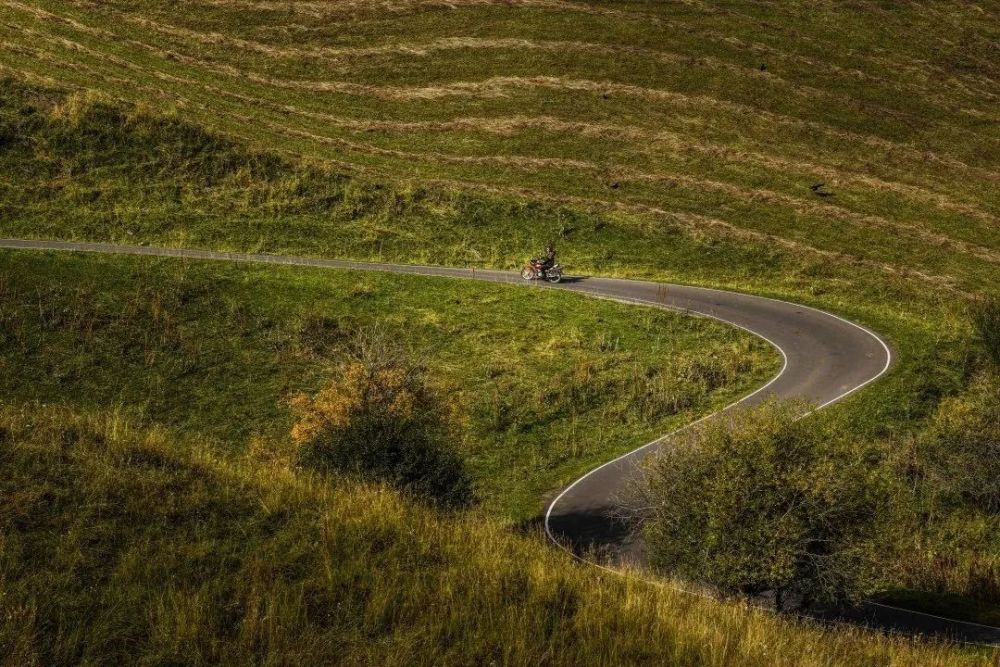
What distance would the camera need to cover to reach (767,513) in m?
20.4

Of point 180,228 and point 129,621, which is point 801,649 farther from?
point 180,228

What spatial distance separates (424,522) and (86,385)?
2976 cm

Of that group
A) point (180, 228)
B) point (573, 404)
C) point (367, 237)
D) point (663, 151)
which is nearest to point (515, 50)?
point (663, 151)

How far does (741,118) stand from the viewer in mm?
76125

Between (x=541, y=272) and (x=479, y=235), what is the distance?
9047mm

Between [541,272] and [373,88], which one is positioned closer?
[541,272]

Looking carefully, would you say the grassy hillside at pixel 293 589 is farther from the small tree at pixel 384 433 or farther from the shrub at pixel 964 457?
the shrub at pixel 964 457

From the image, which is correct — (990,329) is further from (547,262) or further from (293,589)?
(293,589)

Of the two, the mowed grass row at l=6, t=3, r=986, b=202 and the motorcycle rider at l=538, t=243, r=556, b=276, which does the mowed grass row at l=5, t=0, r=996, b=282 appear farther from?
the motorcycle rider at l=538, t=243, r=556, b=276

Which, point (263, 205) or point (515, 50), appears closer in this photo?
point (263, 205)

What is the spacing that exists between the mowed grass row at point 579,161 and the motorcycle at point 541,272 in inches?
625

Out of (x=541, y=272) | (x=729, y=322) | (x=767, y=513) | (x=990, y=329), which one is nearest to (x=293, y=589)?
(x=767, y=513)

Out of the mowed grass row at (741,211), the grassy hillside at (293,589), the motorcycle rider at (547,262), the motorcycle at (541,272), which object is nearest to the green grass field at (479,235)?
the grassy hillside at (293,589)

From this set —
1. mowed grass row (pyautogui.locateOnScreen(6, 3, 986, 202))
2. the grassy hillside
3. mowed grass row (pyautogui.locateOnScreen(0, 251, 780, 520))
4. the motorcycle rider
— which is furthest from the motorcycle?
the grassy hillside
